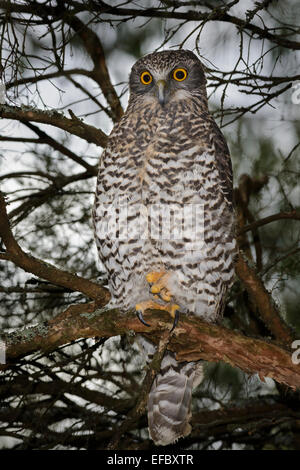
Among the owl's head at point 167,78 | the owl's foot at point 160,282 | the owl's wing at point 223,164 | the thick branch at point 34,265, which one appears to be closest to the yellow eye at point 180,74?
the owl's head at point 167,78

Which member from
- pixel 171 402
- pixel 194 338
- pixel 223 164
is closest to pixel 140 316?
pixel 194 338

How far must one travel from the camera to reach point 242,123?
491 centimetres

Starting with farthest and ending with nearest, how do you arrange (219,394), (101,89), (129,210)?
(219,394) → (101,89) → (129,210)

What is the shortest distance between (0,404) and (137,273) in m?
1.40

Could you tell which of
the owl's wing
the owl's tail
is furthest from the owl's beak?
the owl's tail

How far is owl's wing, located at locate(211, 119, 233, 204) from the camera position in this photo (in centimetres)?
327

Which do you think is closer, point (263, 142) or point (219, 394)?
point (219, 394)

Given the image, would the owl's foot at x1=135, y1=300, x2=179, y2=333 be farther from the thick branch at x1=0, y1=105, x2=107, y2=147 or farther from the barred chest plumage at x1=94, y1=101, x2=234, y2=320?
the thick branch at x1=0, y1=105, x2=107, y2=147

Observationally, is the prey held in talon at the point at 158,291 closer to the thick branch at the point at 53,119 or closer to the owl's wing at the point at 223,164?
the owl's wing at the point at 223,164

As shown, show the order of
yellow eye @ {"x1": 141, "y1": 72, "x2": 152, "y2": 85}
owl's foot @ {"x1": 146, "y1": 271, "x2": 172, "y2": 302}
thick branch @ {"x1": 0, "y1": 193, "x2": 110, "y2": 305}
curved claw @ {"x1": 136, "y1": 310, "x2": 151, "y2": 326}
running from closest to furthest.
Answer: thick branch @ {"x1": 0, "y1": 193, "x2": 110, "y2": 305} < curved claw @ {"x1": 136, "y1": 310, "x2": 151, "y2": 326} < owl's foot @ {"x1": 146, "y1": 271, "x2": 172, "y2": 302} < yellow eye @ {"x1": 141, "y1": 72, "x2": 152, "y2": 85}

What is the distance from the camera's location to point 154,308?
10.1 feet

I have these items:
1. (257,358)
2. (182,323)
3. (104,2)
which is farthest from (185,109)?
(257,358)
